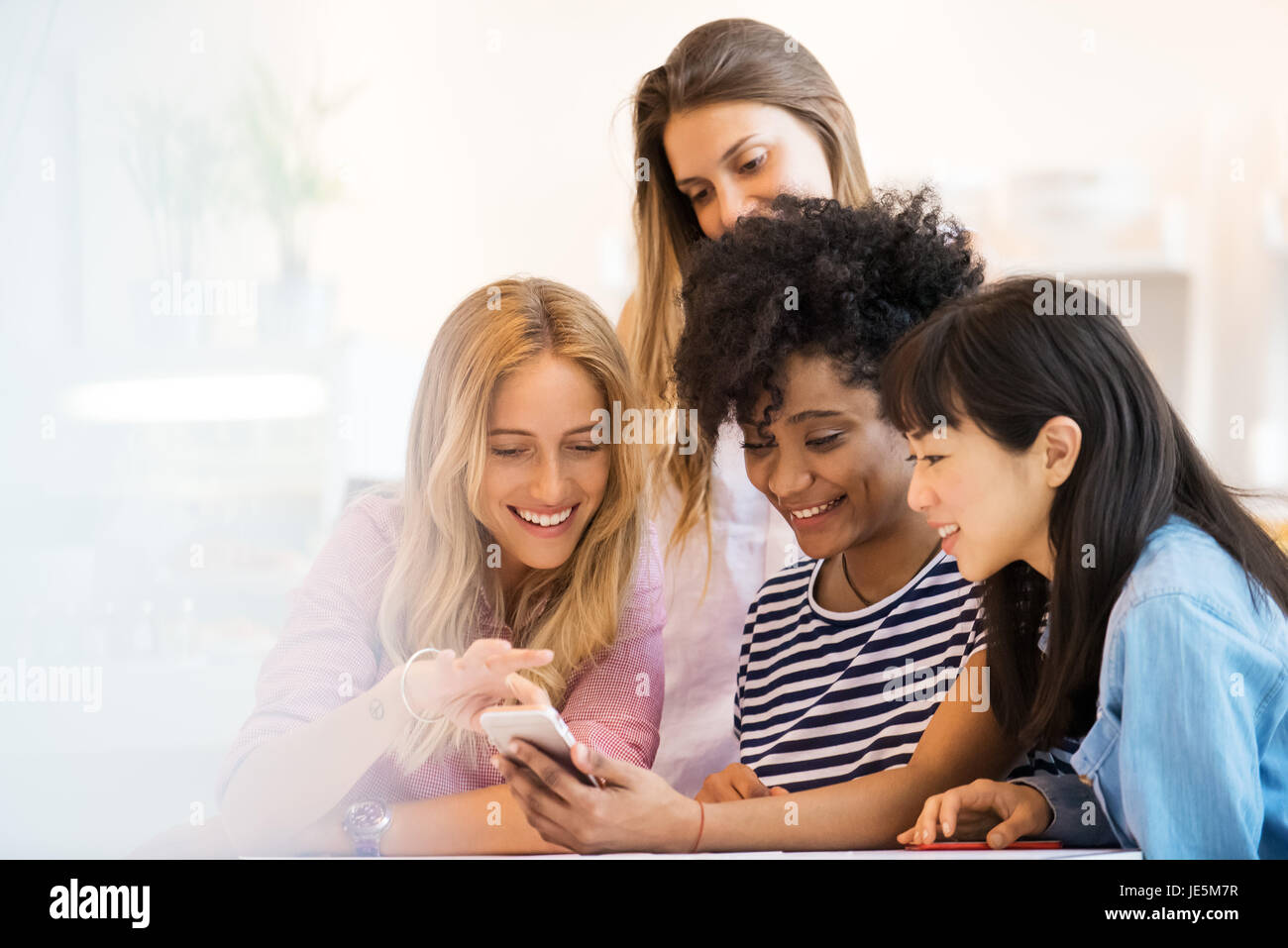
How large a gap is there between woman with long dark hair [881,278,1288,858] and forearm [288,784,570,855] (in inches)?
17.5

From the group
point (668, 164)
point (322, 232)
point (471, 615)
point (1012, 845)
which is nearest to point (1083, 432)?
point (1012, 845)

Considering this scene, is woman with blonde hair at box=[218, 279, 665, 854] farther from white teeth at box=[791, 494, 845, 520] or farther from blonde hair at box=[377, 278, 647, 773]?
white teeth at box=[791, 494, 845, 520]

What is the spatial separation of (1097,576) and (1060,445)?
14cm

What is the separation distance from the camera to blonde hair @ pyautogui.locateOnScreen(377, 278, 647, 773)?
56.7 inches

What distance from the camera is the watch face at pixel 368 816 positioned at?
142cm

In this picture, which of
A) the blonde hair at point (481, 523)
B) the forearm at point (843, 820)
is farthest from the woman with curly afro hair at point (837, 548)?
the blonde hair at point (481, 523)

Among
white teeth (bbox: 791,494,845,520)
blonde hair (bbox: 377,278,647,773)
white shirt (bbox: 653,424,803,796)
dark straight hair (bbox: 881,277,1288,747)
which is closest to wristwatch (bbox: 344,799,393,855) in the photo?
blonde hair (bbox: 377,278,647,773)

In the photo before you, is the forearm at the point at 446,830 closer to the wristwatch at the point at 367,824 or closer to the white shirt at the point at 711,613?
the wristwatch at the point at 367,824

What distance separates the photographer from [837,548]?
142cm

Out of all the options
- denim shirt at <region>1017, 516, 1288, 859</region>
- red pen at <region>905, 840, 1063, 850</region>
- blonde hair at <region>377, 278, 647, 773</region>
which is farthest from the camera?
blonde hair at <region>377, 278, 647, 773</region>

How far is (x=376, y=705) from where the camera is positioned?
4.60ft

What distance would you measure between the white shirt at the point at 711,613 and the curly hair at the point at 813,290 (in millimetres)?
143
